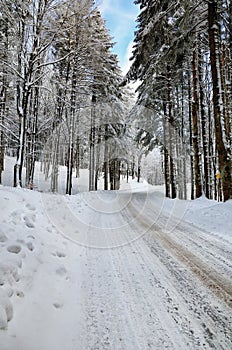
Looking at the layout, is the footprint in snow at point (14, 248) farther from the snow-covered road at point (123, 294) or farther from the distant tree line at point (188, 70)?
the distant tree line at point (188, 70)

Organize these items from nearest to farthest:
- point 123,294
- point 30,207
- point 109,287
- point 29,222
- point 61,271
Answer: point 123,294 < point 109,287 < point 61,271 < point 29,222 < point 30,207

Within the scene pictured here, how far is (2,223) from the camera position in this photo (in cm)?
395

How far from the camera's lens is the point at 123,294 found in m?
2.92

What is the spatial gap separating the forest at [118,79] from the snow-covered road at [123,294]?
16.5 feet

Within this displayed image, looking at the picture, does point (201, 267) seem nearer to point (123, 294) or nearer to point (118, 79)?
point (123, 294)

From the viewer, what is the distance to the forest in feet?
28.6

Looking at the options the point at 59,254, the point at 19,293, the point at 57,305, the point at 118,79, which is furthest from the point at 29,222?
the point at 118,79

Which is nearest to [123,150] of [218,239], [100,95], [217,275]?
[100,95]

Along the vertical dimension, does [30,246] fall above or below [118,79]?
below

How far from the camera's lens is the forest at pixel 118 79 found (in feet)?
28.6

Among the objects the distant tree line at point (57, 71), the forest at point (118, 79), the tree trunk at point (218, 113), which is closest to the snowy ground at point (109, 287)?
the tree trunk at point (218, 113)

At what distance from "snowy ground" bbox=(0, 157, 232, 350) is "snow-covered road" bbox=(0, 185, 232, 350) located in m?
0.01

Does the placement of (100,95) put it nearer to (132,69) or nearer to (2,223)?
(132,69)

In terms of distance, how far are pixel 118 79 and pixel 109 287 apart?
20.2 meters
